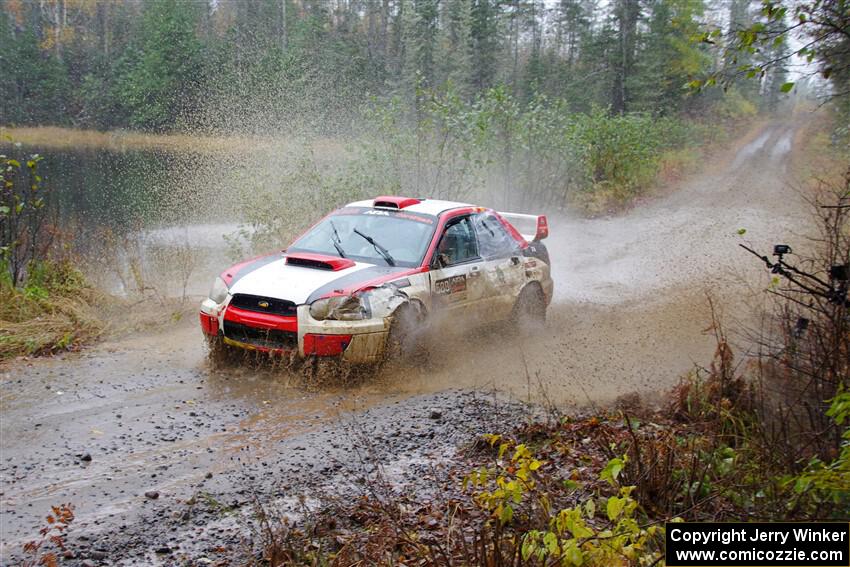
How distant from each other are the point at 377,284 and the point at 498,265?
7.14 ft

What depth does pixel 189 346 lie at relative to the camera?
9570 millimetres

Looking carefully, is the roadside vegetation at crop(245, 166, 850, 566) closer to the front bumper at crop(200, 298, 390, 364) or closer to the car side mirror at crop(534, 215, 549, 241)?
the front bumper at crop(200, 298, 390, 364)

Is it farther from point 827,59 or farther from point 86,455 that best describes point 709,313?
point 86,455

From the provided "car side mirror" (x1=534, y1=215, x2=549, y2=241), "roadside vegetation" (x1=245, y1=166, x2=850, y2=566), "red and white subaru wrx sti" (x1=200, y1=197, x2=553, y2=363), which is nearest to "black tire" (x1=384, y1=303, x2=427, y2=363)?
"red and white subaru wrx sti" (x1=200, y1=197, x2=553, y2=363)

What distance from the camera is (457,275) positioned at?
903cm

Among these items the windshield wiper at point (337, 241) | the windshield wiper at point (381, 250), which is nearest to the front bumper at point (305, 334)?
the windshield wiper at point (381, 250)

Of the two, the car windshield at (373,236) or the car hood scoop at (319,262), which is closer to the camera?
the car hood scoop at (319,262)

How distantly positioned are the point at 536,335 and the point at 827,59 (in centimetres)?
516

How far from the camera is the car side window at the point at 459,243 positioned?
9078mm

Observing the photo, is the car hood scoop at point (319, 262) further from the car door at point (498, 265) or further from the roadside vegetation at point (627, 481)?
the roadside vegetation at point (627, 481)

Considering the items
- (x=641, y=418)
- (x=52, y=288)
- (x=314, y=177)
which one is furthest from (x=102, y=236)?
(x=641, y=418)

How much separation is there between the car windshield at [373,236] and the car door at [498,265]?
891 mm

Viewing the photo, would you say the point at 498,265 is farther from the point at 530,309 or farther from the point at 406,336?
the point at 406,336

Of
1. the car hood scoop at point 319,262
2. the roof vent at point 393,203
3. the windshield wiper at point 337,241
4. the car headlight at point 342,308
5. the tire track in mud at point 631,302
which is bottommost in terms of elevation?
the tire track in mud at point 631,302
